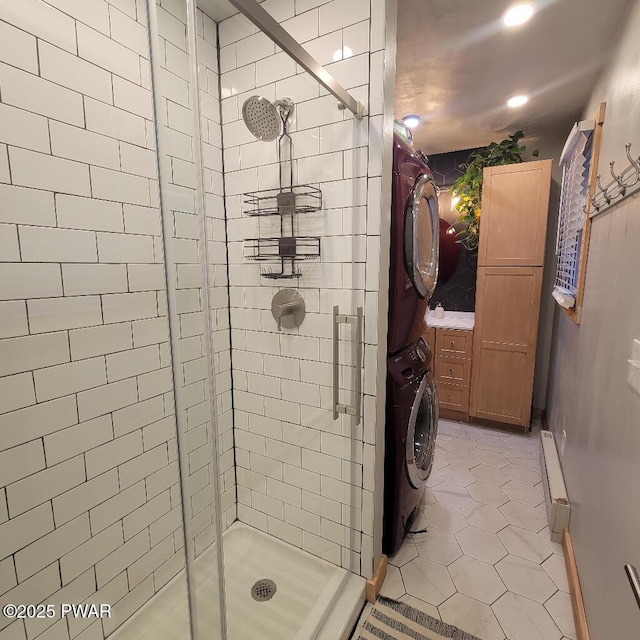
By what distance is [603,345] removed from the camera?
4.75 feet

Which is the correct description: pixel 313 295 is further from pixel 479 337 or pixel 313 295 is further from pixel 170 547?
pixel 479 337

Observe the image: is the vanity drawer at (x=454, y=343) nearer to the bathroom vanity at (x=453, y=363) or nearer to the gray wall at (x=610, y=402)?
the bathroom vanity at (x=453, y=363)

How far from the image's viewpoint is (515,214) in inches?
113

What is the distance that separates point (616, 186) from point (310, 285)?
1.29 meters

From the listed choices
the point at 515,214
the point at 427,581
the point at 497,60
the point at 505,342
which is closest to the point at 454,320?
the point at 505,342

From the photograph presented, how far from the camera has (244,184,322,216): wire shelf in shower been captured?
1.49 metres

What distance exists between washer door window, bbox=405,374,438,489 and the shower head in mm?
1368

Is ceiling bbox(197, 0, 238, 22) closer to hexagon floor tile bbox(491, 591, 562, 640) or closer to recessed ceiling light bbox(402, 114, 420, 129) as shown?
recessed ceiling light bbox(402, 114, 420, 129)

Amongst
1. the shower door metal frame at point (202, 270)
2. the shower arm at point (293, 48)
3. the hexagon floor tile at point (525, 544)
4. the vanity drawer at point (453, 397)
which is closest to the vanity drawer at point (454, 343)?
the vanity drawer at point (453, 397)

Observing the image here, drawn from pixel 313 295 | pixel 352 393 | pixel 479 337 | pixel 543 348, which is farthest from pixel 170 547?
pixel 543 348

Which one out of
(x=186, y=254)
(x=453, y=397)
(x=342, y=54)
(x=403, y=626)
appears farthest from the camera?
(x=453, y=397)

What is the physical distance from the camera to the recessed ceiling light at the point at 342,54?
1.33m

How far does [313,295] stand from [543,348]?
107 inches

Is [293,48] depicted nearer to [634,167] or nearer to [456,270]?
[634,167]
